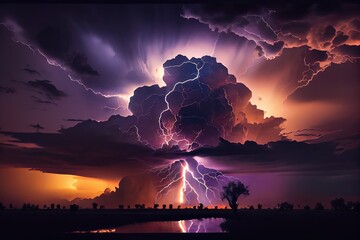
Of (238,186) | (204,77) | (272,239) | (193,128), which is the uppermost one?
(204,77)

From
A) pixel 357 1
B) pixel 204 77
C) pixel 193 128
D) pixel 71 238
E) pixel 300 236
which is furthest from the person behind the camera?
pixel 204 77

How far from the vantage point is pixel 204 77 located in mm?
26094

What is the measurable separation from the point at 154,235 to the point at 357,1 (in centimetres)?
1000

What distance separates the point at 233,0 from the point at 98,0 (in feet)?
14.0

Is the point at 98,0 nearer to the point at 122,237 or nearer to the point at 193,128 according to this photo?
the point at 122,237

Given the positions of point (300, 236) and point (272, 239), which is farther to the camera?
point (300, 236)

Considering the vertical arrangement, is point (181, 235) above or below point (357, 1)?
below

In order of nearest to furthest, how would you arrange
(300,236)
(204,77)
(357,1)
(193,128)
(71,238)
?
(71,238), (300,236), (357,1), (193,128), (204,77)

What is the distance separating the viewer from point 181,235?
12.8m

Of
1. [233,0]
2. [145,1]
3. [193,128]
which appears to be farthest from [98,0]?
[193,128]

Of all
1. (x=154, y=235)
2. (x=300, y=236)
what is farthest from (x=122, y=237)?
(x=300, y=236)

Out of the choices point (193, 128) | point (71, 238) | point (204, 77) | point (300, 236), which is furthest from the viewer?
point (204, 77)

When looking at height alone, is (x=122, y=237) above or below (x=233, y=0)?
below

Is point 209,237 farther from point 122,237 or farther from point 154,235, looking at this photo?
point 122,237
